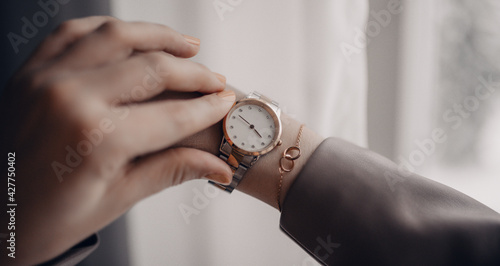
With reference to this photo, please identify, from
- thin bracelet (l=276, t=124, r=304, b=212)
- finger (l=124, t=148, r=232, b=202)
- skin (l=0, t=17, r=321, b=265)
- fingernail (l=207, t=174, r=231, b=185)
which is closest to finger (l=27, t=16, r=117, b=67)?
skin (l=0, t=17, r=321, b=265)

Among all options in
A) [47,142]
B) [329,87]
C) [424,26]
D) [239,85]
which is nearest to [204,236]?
[239,85]

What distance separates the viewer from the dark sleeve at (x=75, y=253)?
53cm

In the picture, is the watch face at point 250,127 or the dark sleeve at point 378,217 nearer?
the dark sleeve at point 378,217

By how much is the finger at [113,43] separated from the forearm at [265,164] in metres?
0.22

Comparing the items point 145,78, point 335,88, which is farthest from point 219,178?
point 335,88

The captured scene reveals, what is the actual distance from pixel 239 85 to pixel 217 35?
0.56ft

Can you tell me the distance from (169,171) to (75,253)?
0.70 feet

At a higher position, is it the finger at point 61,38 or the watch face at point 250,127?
the finger at point 61,38

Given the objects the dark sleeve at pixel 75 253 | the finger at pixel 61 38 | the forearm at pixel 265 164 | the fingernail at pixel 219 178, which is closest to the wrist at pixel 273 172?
the forearm at pixel 265 164

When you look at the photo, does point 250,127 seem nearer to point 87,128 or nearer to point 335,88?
point 87,128

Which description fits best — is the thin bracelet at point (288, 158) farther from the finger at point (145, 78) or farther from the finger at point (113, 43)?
the finger at point (113, 43)

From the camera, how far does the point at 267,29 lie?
1056mm

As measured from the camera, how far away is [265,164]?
0.72 metres

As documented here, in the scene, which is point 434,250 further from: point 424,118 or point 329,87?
point 424,118
